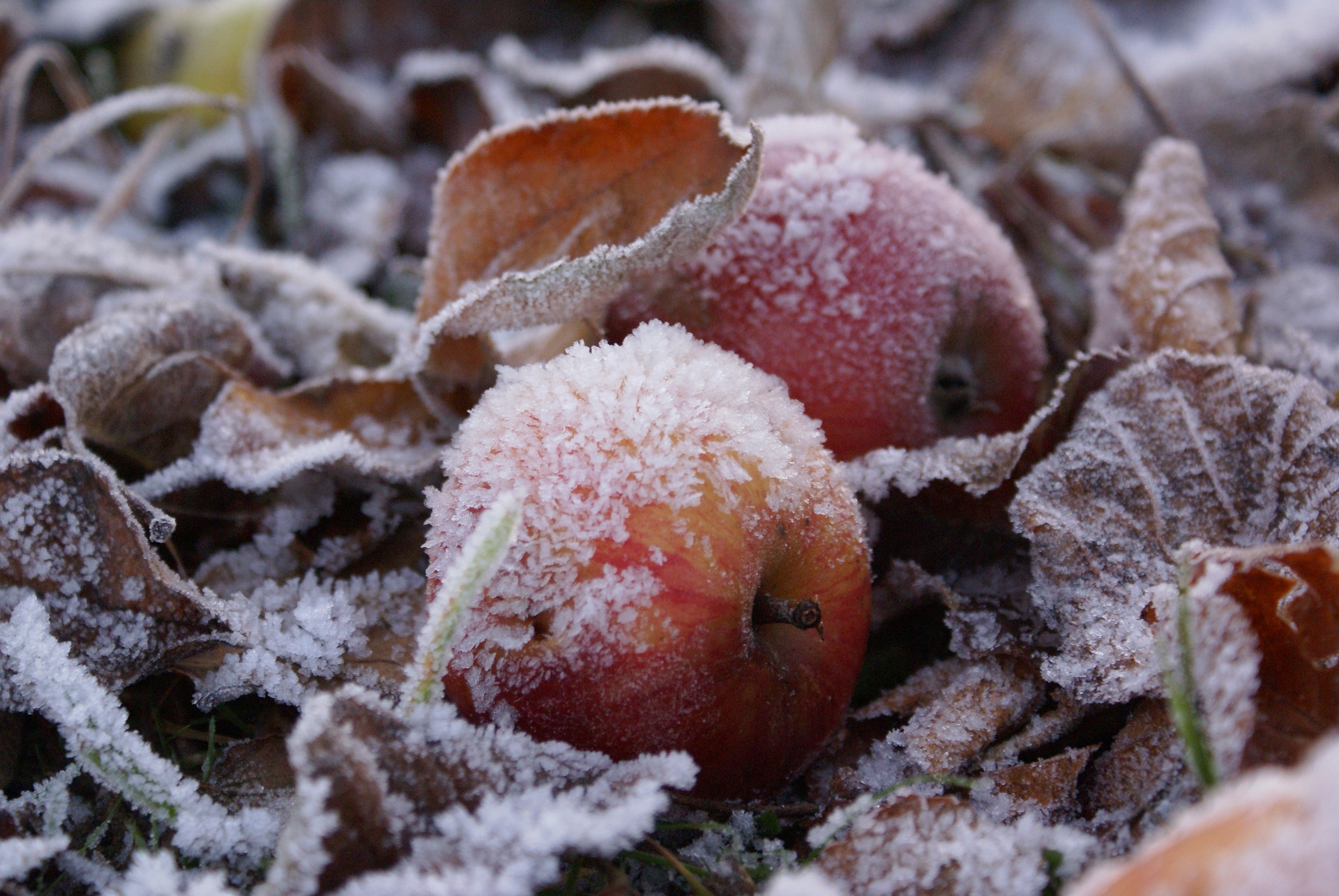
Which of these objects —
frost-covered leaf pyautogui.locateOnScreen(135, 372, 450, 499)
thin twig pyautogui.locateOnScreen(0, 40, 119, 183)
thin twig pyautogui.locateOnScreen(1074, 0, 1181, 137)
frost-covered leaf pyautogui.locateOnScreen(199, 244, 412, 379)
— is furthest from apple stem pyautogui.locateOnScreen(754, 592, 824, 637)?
thin twig pyautogui.locateOnScreen(0, 40, 119, 183)

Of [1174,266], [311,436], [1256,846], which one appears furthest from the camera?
[1174,266]

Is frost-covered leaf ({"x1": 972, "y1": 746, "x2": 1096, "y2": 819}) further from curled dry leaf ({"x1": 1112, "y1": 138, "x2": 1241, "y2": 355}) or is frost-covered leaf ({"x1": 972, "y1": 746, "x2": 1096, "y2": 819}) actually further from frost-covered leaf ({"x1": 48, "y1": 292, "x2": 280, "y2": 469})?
frost-covered leaf ({"x1": 48, "y1": 292, "x2": 280, "y2": 469})

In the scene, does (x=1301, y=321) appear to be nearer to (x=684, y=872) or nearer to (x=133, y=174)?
(x=684, y=872)

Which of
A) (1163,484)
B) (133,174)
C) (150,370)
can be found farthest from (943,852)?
(133,174)

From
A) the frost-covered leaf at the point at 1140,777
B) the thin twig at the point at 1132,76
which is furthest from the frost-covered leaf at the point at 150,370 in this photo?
the thin twig at the point at 1132,76

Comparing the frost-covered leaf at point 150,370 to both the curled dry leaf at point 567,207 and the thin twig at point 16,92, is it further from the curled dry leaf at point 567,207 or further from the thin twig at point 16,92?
the thin twig at point 16,92

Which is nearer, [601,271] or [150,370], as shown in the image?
[601,271]
